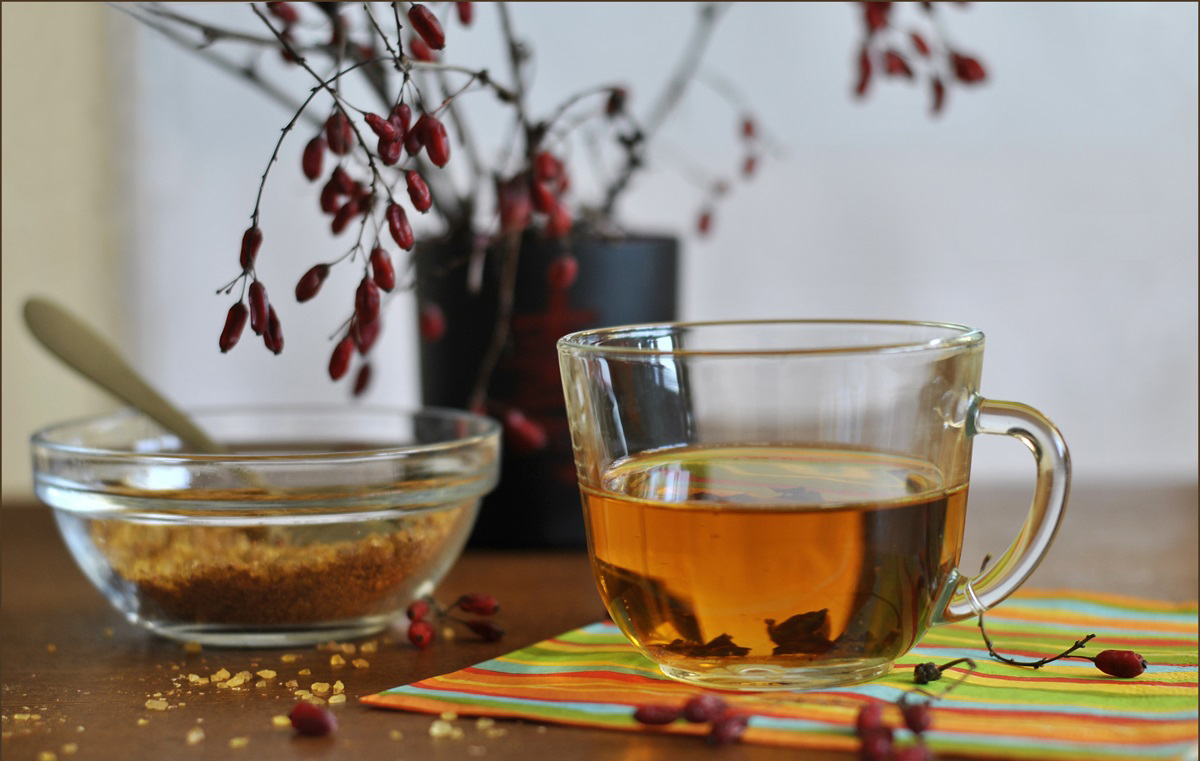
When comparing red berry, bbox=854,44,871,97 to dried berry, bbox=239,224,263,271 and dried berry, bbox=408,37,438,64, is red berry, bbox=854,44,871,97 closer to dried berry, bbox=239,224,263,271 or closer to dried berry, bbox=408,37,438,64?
dried berry, bbox=408,37,438,64

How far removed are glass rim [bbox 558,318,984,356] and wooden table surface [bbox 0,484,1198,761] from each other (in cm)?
20

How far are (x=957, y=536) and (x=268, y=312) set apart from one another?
0.45 meters

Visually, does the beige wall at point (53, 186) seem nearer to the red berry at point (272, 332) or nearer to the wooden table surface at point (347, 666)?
the wooden table surface at point (347, 666)

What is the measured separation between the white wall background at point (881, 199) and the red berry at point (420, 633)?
0.95 metres

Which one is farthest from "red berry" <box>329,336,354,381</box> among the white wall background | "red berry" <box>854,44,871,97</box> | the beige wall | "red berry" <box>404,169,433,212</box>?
the beige wall

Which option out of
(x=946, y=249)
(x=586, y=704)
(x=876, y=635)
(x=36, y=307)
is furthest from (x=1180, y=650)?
(x=946, y=249)

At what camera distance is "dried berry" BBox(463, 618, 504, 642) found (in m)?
0.86

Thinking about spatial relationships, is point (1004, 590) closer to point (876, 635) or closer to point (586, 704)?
point (876, 635)

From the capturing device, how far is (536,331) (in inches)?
45.2

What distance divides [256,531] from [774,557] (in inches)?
15.0

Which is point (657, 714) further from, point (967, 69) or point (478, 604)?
point (967, 69)

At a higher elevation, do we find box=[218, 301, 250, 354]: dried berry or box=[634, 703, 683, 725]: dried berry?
box=[218, 301, 250, 354]: dried berry

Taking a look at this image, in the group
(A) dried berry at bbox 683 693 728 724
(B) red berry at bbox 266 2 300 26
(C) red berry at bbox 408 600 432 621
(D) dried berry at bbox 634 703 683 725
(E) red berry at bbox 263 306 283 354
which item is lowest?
(C) red berry at bbox 408 600 432 621

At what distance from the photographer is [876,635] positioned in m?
0.67
